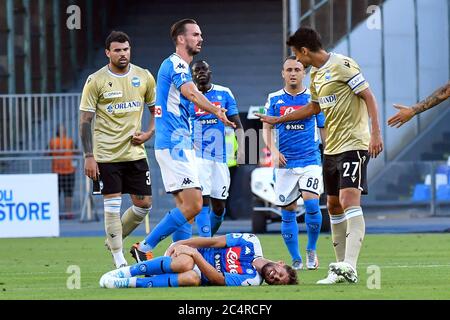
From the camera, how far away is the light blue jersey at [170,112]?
13438 mm

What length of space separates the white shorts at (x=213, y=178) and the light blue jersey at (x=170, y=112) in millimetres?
3079

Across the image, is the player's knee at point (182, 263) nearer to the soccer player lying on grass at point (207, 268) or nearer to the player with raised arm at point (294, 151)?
the soccer player lying on grass at point (207, 268)

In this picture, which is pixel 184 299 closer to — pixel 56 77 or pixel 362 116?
pixel 362 116

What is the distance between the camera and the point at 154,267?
11.6 m

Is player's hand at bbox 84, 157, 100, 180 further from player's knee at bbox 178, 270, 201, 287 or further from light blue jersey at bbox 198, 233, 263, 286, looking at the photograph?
player's knee at bbox 178, 270, 201, 287

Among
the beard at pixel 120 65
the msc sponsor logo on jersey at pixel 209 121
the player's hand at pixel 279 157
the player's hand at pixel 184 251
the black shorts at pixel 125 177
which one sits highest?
the beard at pixel 120 65

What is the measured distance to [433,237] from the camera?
72.9 ft

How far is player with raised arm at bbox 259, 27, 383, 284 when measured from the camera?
12.5 meters

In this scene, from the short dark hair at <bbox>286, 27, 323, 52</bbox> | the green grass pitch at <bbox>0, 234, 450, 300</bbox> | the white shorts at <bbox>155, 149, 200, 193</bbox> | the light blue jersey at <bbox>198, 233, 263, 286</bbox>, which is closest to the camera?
the green grass pitch at <bbox>0, 234, 450, 300</bbox>

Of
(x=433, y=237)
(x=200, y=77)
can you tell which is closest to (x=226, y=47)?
(x=433, y=237)

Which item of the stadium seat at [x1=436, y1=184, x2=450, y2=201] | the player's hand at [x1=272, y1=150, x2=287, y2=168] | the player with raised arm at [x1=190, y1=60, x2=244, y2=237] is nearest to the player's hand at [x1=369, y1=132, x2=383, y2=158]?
the player's hand at [x1=272, y1=150, x2=287, y2=168]

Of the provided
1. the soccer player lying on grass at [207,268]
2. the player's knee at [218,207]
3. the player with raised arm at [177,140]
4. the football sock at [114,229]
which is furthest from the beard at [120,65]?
the soccer player lying on grass at [207,268]

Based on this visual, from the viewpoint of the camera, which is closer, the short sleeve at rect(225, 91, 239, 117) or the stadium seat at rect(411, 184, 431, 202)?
the short sleeve at rect(225, 91, 239, 117)

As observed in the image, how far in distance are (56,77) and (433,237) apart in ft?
57.5
